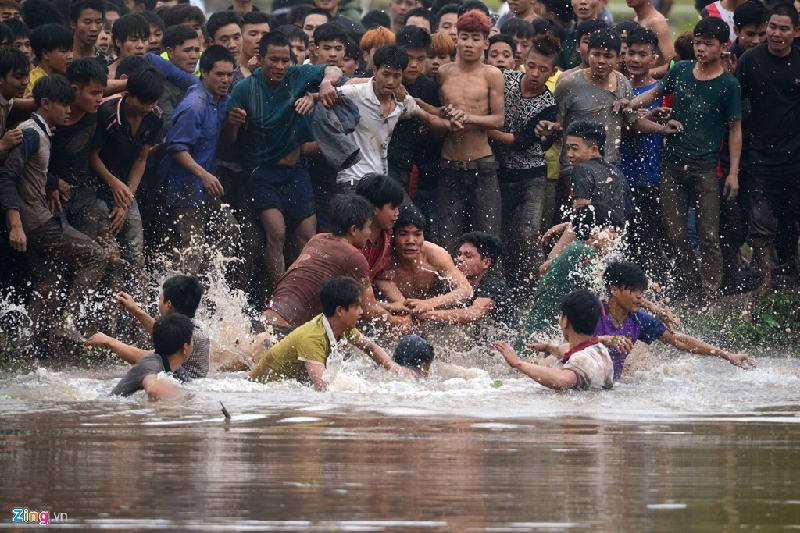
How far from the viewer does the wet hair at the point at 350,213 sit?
1246 cm

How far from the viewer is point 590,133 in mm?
13477

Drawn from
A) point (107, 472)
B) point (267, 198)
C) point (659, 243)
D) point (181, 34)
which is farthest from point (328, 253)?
point (107, 472)

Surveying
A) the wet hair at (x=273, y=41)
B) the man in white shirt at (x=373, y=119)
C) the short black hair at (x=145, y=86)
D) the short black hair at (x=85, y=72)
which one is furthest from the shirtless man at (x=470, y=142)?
the short black hair at (x=85, y=72)

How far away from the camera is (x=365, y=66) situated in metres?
15.5

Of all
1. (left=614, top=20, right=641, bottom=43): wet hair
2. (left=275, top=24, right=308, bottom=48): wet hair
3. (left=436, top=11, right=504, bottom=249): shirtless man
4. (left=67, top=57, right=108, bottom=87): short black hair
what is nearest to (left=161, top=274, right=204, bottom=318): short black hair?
(left=67, top=57, right=108, bottom=87): short black hair

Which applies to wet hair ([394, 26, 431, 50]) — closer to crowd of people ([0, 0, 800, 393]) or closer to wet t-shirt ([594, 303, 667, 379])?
crowd of people ([0, 0, 800, 393])

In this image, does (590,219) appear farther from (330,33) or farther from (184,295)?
(184,295)

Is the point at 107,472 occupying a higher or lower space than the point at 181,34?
lower

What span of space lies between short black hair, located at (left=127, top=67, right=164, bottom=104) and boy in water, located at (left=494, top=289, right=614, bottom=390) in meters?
3.79

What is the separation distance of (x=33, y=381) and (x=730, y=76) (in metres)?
6.50

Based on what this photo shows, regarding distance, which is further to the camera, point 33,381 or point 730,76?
point 730,76

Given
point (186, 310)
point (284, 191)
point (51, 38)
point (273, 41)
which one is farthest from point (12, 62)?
point (284, 191)

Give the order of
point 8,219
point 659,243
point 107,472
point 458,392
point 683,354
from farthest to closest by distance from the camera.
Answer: point 659,243 < point 683,354 < point 8,219 < point 458,392 < point 107,472

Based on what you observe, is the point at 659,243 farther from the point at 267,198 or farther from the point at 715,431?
the point at 715,431
